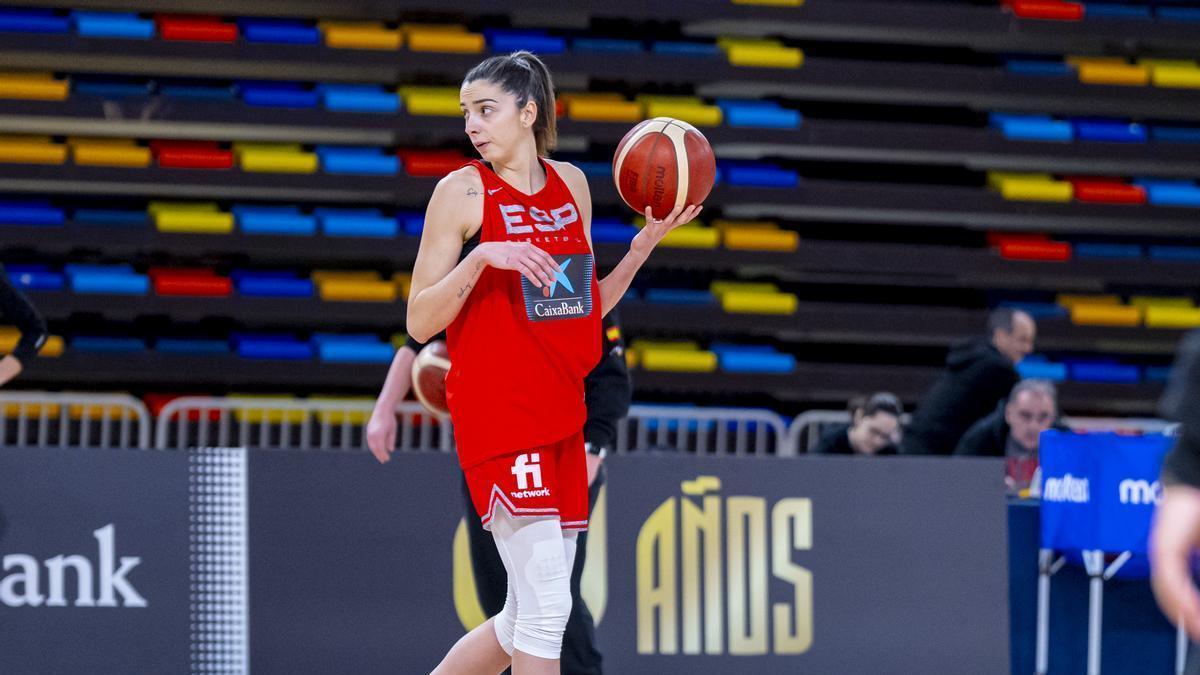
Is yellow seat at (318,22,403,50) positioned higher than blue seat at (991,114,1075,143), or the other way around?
yellow seat at (318,22,403,50)

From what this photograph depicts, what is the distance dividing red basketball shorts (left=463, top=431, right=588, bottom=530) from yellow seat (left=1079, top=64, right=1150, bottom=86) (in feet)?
25.9

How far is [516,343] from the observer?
3.94 metres

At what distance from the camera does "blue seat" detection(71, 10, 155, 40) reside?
9773 mm

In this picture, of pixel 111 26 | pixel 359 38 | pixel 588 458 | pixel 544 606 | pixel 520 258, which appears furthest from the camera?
pixel 359 38

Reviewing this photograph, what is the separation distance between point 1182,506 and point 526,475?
6.33 ft

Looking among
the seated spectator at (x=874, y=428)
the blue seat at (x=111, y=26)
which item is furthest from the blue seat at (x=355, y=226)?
the seated spectator at (x=874, y=428)

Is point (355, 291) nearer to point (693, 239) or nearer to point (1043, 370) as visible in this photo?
point (693, 239)

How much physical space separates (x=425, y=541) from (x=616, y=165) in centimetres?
217

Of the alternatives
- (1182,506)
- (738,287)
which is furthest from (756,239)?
(1182,506)

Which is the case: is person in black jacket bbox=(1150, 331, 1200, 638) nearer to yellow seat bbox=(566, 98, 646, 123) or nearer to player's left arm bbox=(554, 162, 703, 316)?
player's left arm bbox=(554, 162, 703, 316)

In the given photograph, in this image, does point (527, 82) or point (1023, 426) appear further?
point (1023, 426)

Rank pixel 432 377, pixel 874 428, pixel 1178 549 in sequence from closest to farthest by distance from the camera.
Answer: pixel 1178 549 < pixel 432 377 < pixel 874 428

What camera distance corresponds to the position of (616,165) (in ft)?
14.2

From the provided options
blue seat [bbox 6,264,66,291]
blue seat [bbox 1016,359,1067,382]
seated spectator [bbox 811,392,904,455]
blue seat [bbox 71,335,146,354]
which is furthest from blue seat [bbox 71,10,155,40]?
blue seat [bbox 1016,359,1067,382]
